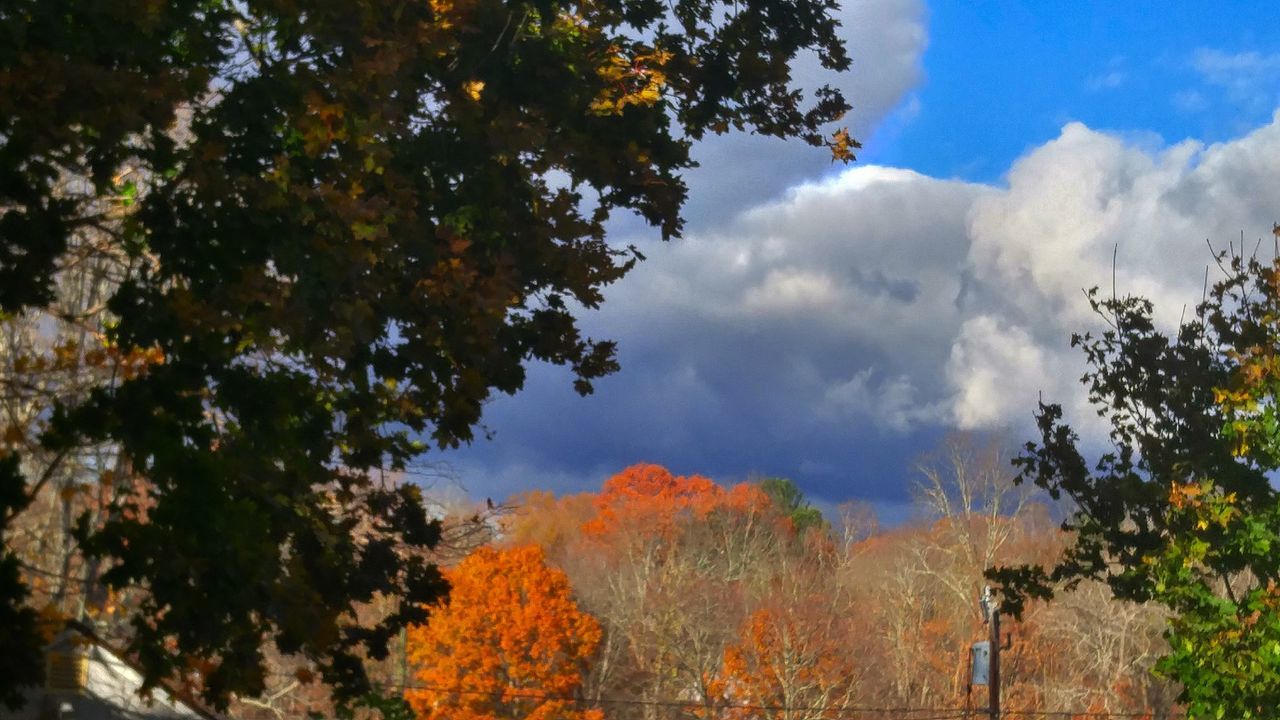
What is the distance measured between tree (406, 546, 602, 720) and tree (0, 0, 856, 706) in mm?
38046

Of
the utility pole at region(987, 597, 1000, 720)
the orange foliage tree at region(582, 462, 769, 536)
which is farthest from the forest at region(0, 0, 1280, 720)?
the orange foliage tree at region(582, 462, 769, 536)

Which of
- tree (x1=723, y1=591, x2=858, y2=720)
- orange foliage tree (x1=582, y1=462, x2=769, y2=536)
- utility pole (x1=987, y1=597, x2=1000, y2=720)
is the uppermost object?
orange foliage tree (x1=582, y1=462, x2=769, y2=536)

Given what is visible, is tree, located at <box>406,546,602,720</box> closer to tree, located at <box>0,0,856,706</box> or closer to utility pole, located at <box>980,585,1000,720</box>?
utility pole, located at <box>980,585,1000,720</box>

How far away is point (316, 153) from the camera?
27.1 feet

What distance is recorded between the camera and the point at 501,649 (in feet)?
162

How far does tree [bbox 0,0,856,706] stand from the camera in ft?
23.4

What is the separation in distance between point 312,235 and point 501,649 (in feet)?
140

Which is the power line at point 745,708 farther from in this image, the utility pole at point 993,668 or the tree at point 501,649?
the utility pole at point 993,668

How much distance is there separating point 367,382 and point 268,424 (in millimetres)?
1533

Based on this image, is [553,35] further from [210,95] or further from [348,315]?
[348,315]

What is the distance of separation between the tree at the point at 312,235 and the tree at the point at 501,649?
38.0m

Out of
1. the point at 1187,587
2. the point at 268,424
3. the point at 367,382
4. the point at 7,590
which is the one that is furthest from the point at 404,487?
the point at 1187,587

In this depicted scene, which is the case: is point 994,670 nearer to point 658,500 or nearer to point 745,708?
point 745,708

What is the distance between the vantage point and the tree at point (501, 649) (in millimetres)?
48344
